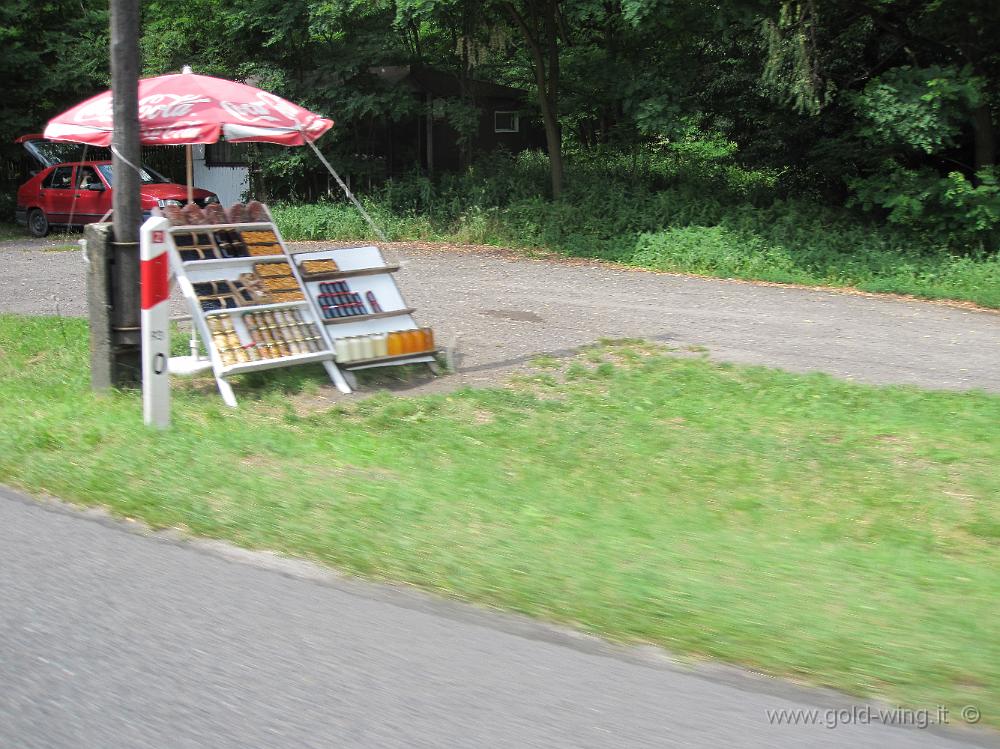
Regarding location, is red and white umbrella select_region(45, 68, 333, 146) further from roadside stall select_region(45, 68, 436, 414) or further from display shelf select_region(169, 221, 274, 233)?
display shelf select_region(169, 221, 274, 233)

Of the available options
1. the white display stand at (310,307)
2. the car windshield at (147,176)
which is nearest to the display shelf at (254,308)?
the white display stand at (310,307)

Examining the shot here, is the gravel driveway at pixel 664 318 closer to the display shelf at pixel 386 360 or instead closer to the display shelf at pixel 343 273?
the display shelf at pixel 386 360

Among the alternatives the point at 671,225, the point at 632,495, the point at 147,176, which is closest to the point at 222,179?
the point at 147,176

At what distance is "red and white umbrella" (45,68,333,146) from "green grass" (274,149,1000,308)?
10.4 metres

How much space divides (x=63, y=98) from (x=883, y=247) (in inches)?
875

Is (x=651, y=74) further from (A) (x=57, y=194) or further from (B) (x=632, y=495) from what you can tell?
(B) (x=632, y=495)

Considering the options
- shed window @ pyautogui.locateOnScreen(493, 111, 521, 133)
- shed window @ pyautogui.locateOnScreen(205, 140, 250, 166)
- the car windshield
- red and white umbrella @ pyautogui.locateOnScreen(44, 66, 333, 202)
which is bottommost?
the car windshield

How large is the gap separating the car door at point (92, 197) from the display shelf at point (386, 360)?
1518cm

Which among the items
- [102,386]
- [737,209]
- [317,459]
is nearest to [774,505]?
[317,459]

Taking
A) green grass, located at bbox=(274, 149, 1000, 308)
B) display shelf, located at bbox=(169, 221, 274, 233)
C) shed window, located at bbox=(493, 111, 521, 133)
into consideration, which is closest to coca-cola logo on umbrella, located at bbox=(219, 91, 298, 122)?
display shelf, located at bbox=(169, 221, 274, 233)

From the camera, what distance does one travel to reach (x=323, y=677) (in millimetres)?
4055

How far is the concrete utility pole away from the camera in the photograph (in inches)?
363

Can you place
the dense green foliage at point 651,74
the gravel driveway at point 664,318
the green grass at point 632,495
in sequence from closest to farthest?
the green grass at point 632,495 < the gravel driveway at point 664,318 < the dense green foliage at point 651,74

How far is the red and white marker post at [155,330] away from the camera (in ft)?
26.0
